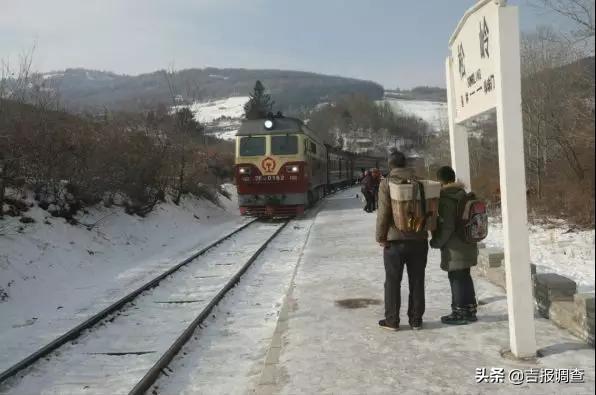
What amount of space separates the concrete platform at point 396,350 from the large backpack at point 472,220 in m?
0.89

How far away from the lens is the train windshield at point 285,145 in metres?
16.4

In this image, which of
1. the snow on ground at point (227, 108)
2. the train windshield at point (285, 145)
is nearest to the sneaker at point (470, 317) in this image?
the train windshield at point (285, 145)

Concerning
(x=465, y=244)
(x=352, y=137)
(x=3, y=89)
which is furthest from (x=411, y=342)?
(x=352, y=137)

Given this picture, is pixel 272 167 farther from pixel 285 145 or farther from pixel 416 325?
pixel 416 325

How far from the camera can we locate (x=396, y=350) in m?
4.38

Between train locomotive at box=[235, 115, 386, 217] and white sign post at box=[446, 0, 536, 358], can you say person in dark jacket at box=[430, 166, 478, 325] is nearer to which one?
white sign post at box=[446, 0, 536, 358]

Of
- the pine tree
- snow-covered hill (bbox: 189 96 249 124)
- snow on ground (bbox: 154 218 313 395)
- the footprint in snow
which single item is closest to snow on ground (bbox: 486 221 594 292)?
snow on ground (bbox: 154 218 313 395)

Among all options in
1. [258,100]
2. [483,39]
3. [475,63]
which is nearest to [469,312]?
[475,63]

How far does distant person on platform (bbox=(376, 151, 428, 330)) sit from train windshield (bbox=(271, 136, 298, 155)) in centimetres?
1179

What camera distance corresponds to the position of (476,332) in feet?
15.5

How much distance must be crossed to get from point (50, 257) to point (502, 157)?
855 cm

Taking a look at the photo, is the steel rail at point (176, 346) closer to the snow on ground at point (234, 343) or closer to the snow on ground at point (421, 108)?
the snow on ground at point (234, 343)

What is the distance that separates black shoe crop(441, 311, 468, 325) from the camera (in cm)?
498

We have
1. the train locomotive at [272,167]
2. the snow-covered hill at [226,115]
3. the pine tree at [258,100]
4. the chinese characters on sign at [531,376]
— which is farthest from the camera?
the snow-covered hill at [226,115]
